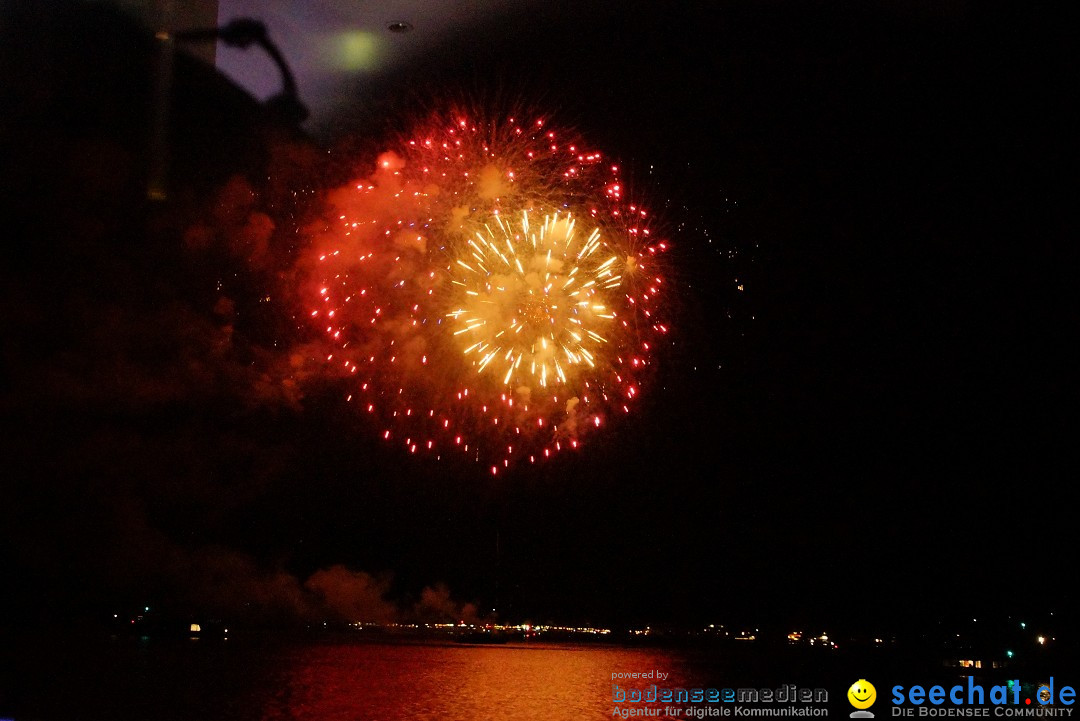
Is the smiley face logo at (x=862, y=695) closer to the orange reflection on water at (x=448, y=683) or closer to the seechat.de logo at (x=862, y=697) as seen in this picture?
the seechat.de logo at (x=862, y=697)

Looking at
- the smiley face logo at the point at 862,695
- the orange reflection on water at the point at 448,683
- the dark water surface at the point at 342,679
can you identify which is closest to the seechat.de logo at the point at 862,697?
the smiley face logo at the point at 862,695

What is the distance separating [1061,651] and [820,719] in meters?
26.0

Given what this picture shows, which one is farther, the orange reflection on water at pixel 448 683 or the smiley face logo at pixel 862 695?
the orange reflection on water at pixel 448 683

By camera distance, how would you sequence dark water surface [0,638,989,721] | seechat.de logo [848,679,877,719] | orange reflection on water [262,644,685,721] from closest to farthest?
seechat.de logo [848,679,877,719] → dark water surface [0,638,989,721] → orange reflection on water [262,644,685,721]

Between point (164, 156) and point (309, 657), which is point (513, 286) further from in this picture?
point (309, 657)

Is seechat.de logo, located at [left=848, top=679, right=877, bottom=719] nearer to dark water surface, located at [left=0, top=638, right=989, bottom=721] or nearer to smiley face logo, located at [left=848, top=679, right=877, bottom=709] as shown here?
smiley face logo, located at [left=848, top=679, right=877, bottom=709]

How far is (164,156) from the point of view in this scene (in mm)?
24234

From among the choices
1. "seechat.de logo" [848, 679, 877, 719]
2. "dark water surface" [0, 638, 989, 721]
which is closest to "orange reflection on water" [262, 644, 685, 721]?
"dark water surface" [0, 638, 989, 721]

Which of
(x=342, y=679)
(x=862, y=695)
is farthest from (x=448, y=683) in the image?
(x=862, y=695)

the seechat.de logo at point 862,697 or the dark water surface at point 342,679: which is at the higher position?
the seechat.de logo at point 862,697

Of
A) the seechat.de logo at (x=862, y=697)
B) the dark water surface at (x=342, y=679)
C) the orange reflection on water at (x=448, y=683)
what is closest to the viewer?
the seechat.de logo at (x=862, y=697)

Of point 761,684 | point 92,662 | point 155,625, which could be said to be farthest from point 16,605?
point 761,684

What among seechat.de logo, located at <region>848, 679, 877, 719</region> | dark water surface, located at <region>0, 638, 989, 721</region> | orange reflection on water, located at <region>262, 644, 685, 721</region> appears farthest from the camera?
orange reflection on water, located at <region>262, 644, 685, 721</region>

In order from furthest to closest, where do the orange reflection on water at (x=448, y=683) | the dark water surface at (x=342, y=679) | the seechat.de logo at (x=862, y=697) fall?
the orange reflection on water at (x=448, y=683) → the dark water surface at (x=342, y=679) → the seechat.de logo at (x=862, y=697)
